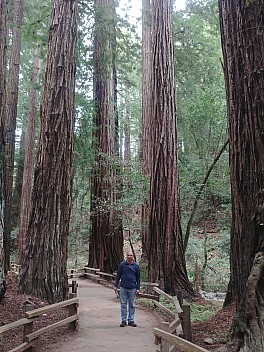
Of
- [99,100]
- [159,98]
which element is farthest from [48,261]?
[99,100]

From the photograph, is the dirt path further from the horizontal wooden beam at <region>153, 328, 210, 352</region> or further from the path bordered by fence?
the horizontal wooden beam at <region>153, 328, 210, 352</region>

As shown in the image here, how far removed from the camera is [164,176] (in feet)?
37.7

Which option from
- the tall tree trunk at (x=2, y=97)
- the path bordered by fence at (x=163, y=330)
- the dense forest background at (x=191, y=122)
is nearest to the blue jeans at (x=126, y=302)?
the path bordered by fence at (x=163, y=330)

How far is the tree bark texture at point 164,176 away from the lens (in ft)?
36.7

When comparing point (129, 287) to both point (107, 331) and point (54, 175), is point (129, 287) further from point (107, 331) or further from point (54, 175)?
point (54, 175)

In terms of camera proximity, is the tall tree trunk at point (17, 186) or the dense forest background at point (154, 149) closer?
the dense forest background at point (154, 149)

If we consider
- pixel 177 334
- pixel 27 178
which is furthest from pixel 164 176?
pixel 27 178

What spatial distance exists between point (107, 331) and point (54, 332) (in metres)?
1.02

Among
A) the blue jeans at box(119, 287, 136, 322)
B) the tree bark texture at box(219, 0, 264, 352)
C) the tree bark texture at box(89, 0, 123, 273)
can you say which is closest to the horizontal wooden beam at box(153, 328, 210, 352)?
the tree bark texture at box(219, 0, 264, 352)

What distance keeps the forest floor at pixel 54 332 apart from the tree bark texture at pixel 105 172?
304 inches

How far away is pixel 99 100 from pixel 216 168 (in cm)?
628

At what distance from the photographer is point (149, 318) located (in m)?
9.24

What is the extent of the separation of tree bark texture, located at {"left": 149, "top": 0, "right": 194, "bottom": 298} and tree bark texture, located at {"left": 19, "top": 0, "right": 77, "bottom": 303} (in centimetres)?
330

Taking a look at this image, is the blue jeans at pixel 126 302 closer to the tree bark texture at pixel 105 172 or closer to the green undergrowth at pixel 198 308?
the green undergrowth at pixel 198 308
